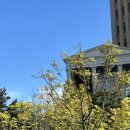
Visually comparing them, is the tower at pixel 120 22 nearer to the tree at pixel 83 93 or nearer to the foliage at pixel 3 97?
the foliage at pixel 3 97

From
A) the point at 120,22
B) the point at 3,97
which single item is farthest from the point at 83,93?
the point at 120,22

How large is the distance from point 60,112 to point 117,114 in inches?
115

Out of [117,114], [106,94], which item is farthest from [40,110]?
[106,94]

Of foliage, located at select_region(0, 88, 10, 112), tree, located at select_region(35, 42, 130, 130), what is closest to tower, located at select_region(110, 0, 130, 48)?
foliage, located at select_region(0, 88, 10, 112)

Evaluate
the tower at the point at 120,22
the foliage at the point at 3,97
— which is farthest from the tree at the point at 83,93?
the tower at the point at 120,22

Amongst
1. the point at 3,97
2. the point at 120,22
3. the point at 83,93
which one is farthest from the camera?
the point at 120,22

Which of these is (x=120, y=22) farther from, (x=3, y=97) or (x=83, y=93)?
(x=83, y=93)

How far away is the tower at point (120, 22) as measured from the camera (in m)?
91.6

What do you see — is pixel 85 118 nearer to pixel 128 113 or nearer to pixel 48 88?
pixel 48 88

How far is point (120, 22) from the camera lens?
9288cm

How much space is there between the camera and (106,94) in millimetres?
21609

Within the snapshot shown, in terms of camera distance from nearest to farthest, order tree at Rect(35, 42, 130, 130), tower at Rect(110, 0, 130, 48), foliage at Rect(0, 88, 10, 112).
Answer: tree at Rect(35, 42, 130, 130) < foliage at Rect(0, 88, 10, 112) < tower at Rect(110, 0, 130, 48)

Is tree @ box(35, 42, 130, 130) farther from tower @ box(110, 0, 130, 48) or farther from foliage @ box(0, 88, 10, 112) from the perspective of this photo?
tower @ box(110, 0, 130, 48)

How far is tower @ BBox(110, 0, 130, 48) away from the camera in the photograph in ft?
301
